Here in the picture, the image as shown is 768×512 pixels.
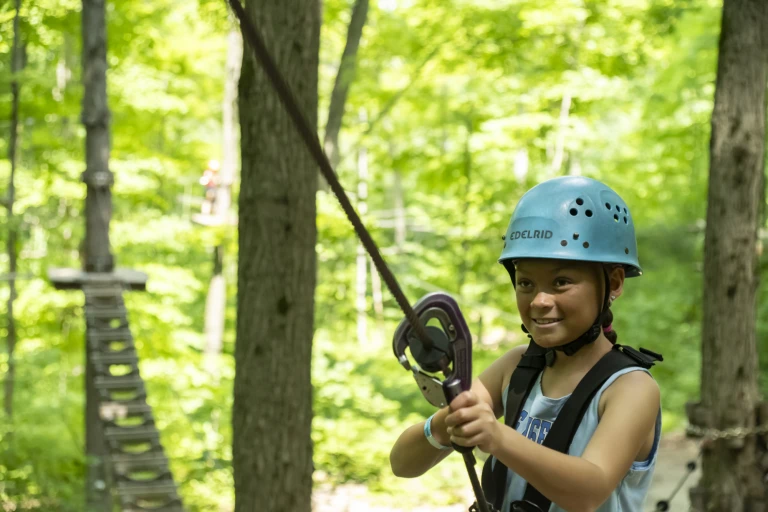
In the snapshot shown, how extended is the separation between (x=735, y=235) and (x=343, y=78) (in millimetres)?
5340

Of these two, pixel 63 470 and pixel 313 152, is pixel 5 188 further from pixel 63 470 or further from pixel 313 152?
pixel 313 152

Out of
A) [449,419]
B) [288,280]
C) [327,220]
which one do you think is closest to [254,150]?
[288,280]

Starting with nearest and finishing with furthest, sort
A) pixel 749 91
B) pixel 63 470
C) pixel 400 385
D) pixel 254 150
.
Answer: pixel 254 150, pixel 749 91, pixel 63 470, pixel 400 385

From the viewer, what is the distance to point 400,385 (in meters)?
13.6

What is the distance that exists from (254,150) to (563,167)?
1249 centimetres

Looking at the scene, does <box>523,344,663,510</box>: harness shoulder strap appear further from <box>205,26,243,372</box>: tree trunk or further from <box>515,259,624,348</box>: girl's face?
<box>205,26,243,372</box>: tree trunk

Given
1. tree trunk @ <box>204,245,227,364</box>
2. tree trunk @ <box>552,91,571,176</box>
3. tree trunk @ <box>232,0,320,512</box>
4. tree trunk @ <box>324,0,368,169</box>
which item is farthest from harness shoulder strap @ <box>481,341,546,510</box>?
tree trunk @ <box>204,245,227,364</box>

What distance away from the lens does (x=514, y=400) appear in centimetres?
171

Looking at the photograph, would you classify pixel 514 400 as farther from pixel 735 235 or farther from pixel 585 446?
pixel 735 235

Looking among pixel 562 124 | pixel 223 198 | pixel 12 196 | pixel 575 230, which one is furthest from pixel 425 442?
pixel 223 198

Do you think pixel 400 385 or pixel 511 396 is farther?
pixel 400 385

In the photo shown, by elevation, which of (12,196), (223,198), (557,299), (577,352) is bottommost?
(577,352)

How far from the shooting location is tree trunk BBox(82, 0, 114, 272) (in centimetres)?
1012

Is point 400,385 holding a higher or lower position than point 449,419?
lower
